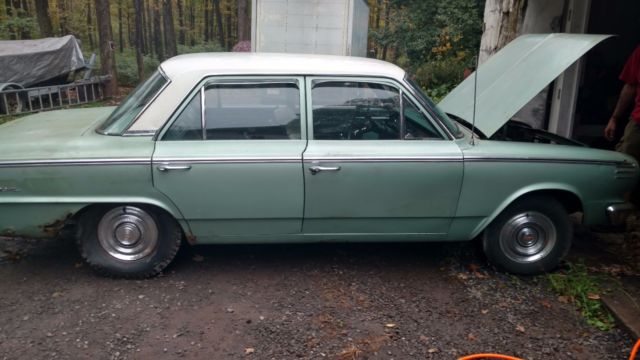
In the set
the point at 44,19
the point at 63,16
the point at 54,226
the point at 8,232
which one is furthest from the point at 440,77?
the point at 63,16

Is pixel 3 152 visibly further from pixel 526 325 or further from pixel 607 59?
pixel 607 59

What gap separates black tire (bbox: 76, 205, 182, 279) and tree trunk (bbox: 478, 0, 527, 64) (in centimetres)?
652

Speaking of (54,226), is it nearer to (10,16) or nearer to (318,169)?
(318,169)

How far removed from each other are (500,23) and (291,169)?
21.1 feet

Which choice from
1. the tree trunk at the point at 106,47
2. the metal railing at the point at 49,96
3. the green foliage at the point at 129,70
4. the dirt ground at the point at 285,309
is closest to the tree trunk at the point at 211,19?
the green foliage at the point at 129,70

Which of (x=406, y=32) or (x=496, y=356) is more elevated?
(x=406, y=32)

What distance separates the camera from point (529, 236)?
4.35 metres

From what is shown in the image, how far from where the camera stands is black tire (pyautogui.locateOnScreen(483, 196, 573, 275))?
4.29 m

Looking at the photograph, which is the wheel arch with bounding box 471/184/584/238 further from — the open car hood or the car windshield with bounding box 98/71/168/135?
the car windshield with bounding box 98/71/168/135

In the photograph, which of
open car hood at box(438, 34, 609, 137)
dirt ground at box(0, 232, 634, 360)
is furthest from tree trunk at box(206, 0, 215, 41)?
dirt ground at box(0, 232, 634, 360)

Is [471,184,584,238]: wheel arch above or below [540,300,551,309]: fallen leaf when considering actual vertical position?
above

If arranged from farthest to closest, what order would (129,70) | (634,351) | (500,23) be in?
(129,70), (500,23), (634,351)

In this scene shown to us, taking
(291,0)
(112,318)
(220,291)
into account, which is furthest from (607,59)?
(112,318)

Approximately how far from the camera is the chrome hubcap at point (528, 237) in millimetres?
4305
